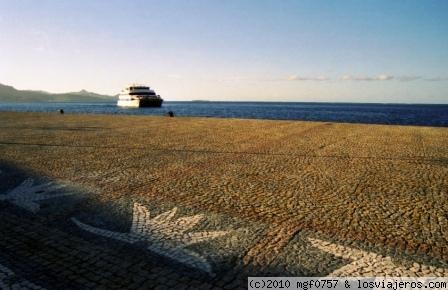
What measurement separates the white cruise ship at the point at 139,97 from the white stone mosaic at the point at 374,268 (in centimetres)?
7519

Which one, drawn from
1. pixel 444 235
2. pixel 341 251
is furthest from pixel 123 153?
pixel 444 235

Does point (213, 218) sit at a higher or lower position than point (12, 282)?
higher

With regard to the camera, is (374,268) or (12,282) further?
(374,268)

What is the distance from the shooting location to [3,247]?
17.0ft

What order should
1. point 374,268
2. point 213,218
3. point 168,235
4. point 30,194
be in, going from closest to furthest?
1. point 374,268
2. point 168,235
3. point 213,218
4. point 30,194

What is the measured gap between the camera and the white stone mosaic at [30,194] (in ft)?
23.4

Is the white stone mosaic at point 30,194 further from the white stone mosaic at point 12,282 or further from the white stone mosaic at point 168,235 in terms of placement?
the white stone mosaic at point 12,282

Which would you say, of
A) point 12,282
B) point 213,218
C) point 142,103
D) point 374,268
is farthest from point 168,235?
point 142,103

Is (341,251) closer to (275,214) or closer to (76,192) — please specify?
(275,214)

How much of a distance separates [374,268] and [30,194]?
287 inches

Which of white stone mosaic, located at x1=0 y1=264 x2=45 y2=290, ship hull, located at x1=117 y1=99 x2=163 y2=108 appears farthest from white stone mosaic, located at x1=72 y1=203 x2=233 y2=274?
ship hull, located at x1=117 y1=99 x2=163 y2=108

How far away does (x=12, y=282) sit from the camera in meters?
4.22

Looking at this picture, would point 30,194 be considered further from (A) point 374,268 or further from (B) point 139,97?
(B) point 139,97

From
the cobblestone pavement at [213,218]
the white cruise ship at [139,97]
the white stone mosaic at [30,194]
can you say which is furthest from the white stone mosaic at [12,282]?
the white cruise ship at [139,97]
